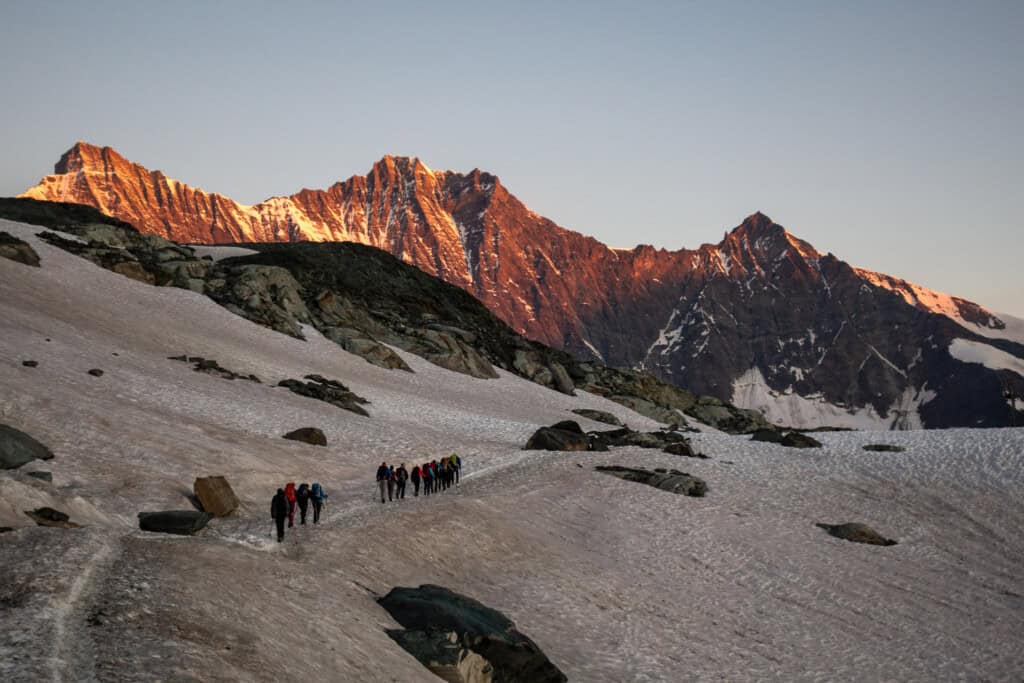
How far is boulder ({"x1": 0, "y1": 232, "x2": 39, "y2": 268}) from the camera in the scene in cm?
6375

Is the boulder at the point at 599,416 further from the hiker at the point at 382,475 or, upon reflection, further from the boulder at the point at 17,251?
the hiker at the point at 382,475

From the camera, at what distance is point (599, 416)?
83688mm

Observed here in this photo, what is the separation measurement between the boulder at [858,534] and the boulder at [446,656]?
2603cm

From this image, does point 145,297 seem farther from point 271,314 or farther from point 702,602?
point 702,602

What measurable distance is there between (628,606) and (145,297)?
5602 centimetres

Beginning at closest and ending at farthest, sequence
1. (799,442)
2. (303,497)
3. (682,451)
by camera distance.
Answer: (303,497) < (682,451) < (799,442)

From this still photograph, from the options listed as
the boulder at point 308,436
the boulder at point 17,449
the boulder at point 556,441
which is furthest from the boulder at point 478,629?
the boulder at point 556,441

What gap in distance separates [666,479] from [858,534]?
9971mm

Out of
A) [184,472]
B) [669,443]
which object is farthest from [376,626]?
[669,443]

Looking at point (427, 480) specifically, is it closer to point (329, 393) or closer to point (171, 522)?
point (171, 522)

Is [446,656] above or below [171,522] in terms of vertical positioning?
below

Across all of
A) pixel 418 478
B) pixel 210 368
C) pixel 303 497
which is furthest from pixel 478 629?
pixel 210 368

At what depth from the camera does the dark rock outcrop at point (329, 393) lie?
2206 inches

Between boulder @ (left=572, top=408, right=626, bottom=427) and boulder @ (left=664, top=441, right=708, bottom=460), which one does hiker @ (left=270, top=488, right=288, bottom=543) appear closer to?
boulder @ (left=664, top=441, right=708, bottom=460)
